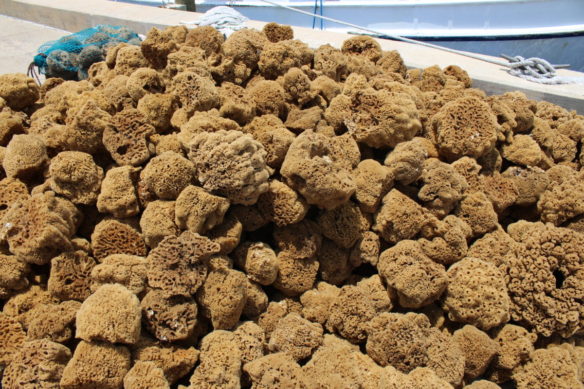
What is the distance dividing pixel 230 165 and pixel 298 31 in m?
5.57

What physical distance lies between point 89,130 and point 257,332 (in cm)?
166

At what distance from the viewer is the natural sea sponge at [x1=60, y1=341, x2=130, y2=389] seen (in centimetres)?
206

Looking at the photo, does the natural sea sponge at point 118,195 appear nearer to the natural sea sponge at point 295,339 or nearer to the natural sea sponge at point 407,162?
the natural sea sponge at point 295,339

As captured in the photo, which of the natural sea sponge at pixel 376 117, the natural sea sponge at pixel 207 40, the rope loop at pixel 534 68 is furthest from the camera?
the rope loop at pixel 534 68

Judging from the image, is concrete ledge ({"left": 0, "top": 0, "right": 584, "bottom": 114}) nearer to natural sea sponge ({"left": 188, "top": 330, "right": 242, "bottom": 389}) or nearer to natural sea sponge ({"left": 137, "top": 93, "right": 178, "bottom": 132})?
natural sea sponge ({"left": 137, "top": 93, "right": 178, "bottom": 132})

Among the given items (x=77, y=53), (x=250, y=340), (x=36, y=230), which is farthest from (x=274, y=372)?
(x=77, y=53)

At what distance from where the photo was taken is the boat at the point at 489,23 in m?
10.4

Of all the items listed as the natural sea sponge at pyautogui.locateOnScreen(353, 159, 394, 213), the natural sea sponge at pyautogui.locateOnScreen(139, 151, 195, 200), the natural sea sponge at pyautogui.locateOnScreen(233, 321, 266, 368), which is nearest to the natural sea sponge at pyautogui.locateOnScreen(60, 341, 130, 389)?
the natural sea sponge at pyautogui.locateOnScreen(233, 321, 266, 368)

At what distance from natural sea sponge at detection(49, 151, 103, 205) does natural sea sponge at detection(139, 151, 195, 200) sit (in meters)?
0.37

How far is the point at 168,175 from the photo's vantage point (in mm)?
2531

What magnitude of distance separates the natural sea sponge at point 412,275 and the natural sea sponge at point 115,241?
1.53 metres

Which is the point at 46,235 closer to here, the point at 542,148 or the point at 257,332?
the point at 257,332

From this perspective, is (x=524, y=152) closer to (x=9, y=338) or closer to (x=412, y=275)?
(x=412, y=275)

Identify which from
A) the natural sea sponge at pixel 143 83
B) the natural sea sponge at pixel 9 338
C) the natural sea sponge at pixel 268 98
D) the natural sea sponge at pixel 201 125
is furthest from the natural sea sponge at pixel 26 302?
the natural sea sponge at pixel 268 98
